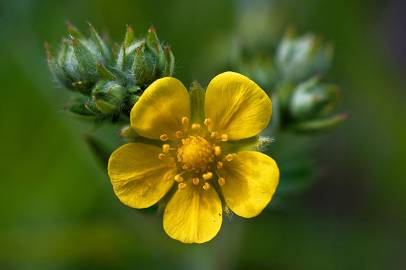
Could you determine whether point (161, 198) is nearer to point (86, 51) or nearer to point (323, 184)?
point (86, 51)

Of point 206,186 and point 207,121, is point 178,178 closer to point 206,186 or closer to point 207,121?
point 206,186

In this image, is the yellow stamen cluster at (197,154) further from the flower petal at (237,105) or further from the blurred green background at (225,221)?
the blurred green background at (225,221)

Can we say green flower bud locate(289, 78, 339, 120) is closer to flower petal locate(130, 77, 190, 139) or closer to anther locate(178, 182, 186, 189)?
flower petal locate(130, 77, 190, 139)

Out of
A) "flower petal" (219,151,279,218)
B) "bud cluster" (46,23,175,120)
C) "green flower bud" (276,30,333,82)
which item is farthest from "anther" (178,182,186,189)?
"green flower bud" (276,30,333,82)

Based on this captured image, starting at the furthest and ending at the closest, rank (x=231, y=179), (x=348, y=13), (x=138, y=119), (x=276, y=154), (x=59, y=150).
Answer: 1. (x=348, y=13)
2. (x=59, y=150)
3. (x=276, y=154)
4. (x=231, y=179)
5. (x=138, y=119)

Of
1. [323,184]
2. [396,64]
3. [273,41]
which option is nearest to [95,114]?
[273,41]

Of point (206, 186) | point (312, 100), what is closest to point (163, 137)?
point (206, 186)

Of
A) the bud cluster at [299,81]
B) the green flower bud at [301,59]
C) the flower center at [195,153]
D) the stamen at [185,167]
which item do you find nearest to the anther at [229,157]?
the flower center at [195,153]
